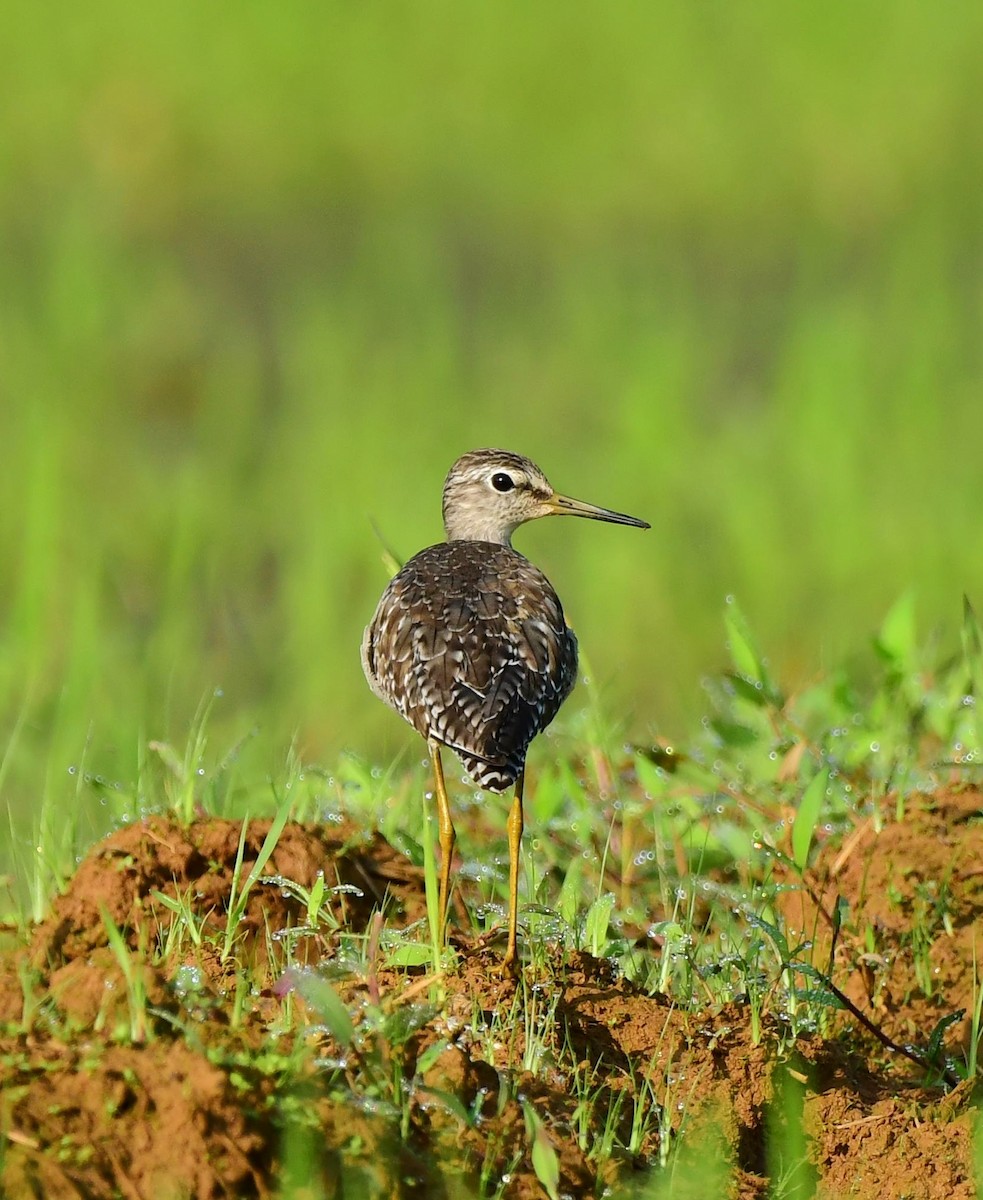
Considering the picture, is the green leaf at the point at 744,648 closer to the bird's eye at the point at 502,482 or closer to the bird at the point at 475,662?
the bird's eye at the point at 502,482

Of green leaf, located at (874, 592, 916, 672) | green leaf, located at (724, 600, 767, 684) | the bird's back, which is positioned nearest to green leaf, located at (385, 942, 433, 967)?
the bird's back

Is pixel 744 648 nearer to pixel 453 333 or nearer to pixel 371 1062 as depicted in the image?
pixel 371 1062

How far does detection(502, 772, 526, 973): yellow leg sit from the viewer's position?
4516mm

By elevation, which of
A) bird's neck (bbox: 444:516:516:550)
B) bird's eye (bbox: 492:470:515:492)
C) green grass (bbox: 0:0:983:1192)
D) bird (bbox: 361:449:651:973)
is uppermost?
green grass (bbox: 0:0:983:1192)

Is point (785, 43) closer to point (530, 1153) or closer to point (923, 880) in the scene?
point (923, 880)

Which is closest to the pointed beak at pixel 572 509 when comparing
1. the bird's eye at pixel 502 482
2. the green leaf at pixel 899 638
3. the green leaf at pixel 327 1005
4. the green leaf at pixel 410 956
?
the bird's eye at pixel 502 482

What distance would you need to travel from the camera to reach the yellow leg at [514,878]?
14.8ft

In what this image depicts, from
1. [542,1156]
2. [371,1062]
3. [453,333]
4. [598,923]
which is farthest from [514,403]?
[542,1156]

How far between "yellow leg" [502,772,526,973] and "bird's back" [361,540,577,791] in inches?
6.2

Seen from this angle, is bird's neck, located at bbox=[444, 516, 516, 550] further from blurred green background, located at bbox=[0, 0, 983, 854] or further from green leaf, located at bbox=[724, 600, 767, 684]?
blurred green background, located at bbox=[0, 0, 983, 854]

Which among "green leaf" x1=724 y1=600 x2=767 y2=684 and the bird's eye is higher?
the bird's eye

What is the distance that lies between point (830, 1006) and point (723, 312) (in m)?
7.67

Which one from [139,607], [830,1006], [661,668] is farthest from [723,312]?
[830,1006]

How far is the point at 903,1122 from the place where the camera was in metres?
4.47
